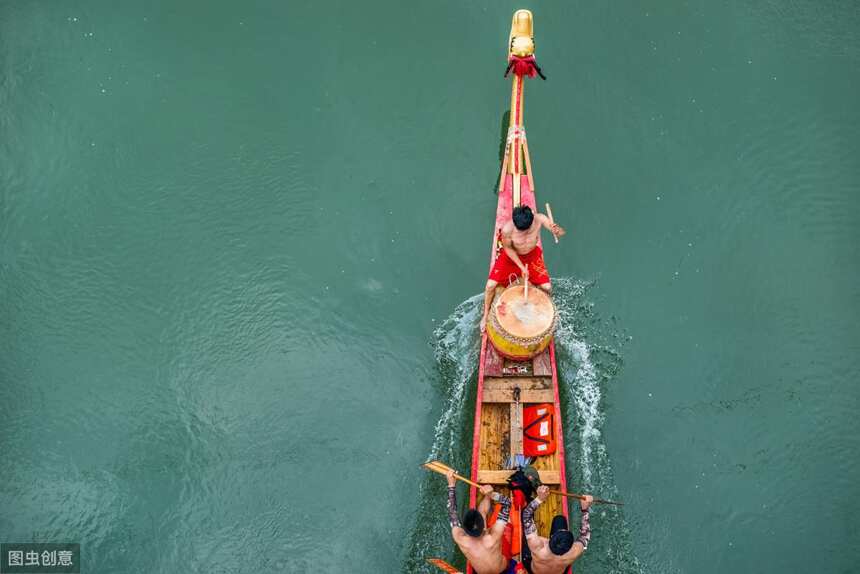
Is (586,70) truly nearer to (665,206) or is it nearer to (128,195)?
(665,206)

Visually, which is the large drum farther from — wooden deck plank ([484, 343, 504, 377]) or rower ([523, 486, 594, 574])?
rower ([523, 486, 594, 574])

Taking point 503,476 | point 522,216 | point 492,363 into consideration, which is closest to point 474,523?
point 503,476

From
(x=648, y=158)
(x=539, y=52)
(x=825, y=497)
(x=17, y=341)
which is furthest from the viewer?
(x=539, y=52)

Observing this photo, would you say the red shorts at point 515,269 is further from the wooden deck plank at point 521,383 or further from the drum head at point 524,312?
the wooden deck plank at point 521,383

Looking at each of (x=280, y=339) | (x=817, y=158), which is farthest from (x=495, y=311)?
(x=817, y=158)

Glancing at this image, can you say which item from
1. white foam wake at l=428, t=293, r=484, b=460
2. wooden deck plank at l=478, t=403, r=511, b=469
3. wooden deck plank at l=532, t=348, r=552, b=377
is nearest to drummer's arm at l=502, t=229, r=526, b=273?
wooden deck plank at l=532, t=348, r=552, b=377

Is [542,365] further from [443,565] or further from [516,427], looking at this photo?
[443,565]

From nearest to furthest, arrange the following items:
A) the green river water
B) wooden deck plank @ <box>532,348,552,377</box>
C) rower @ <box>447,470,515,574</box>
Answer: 1. rower @ <box>447,470,515,574</box>
2. wooden deck plank @ <box>532,348,552,377</box>
3. the green river water

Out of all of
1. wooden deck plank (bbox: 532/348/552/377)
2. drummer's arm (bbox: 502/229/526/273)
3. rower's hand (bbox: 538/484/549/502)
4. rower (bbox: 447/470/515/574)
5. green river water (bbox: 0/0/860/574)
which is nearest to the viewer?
rower (bbox: 447/470/515/574)
